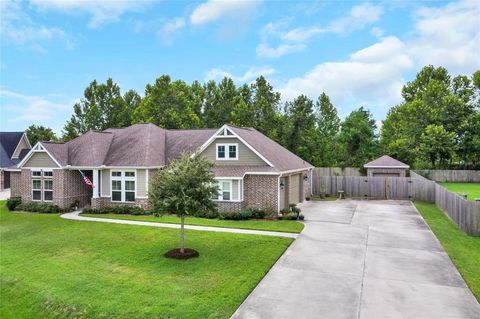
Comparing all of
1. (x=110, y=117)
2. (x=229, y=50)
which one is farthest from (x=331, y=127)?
(x=110, y=117)

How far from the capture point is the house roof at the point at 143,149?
23.1 meters

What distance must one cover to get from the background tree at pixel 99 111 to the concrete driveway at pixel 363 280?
137 feet

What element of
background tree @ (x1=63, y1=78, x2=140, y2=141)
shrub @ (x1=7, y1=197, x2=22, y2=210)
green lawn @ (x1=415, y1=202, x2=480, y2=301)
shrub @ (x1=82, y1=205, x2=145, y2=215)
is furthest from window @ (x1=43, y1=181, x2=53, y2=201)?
background tree @ (x1=63, y1=78, x2=140, y2=141)

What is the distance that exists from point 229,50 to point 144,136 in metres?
9.83

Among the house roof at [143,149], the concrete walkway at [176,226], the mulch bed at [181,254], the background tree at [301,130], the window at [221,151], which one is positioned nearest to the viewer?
the mulch bed at [181,254]

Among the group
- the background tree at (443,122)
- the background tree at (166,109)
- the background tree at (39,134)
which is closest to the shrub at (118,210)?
the background tree at (166,109)

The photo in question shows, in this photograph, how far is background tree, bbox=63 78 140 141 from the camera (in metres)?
52.2

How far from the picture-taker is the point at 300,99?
4341cm

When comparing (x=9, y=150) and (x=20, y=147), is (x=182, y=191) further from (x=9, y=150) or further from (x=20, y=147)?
(x=20, y=147)

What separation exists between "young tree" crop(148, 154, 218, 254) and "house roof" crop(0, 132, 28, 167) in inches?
1392

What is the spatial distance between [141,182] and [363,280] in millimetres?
16610

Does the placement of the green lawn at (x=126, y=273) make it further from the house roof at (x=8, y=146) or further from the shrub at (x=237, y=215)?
the house roof at (x=8, y=146)

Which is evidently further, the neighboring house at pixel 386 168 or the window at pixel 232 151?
the neighboring house at pixel 386 168

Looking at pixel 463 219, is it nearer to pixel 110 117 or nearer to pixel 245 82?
pixel 245 82
